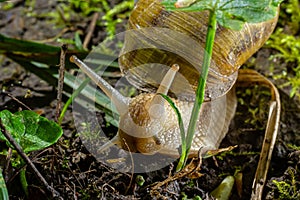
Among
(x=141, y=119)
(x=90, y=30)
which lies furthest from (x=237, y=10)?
(x=90, y=30)

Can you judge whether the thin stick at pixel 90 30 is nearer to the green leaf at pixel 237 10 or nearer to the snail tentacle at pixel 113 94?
the snail tentacle at pixel 113 94

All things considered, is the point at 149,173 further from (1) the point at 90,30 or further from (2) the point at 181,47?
(1) the point at 90,30

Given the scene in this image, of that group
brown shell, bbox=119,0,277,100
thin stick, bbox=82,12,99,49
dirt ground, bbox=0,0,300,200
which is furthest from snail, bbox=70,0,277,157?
thin stick, bbox=82,12,99,49

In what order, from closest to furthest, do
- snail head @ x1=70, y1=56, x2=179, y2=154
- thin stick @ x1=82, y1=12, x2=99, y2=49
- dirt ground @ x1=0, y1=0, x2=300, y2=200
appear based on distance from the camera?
dirt ground @ x1=0, y1=0, x2=300, y2=200 < snail head @ x1=70, y1=56, x2=179, y2=154 < thin stick @ x1=82, y1=12, x2=99, y2=49

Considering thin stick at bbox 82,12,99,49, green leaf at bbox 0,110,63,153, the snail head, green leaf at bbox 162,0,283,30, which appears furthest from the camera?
thin stick at bbox 82,12,99,49

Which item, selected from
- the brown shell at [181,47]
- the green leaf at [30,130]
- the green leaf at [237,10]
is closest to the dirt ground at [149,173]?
the green leaf at [30,130]

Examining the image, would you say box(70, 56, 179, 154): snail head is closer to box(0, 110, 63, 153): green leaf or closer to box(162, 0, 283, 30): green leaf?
box(0, 110, 63, 153): green leaf

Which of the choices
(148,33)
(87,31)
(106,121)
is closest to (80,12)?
(87,31)
